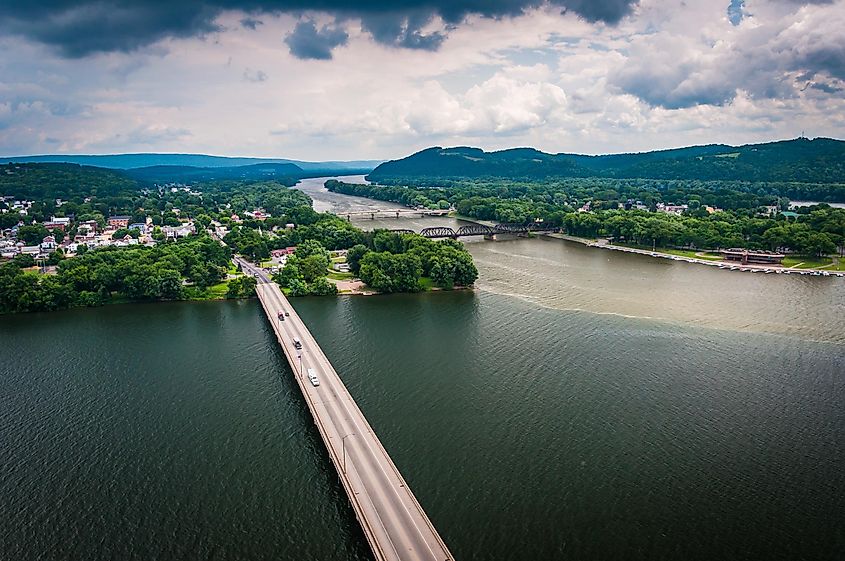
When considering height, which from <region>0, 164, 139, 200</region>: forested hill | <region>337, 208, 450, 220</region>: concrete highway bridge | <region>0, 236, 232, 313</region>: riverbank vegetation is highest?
<region>0, 164, 139, 200</region>: forested hill

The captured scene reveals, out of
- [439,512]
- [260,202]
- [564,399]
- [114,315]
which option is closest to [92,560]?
[439,512]

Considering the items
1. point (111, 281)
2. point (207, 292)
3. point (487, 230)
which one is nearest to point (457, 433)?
point (207, 292)

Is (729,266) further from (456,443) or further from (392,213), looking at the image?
(392,213)

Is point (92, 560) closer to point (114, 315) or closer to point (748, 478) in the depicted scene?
point (748, 478)

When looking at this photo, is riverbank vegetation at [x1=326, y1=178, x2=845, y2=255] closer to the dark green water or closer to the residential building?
the dark green water

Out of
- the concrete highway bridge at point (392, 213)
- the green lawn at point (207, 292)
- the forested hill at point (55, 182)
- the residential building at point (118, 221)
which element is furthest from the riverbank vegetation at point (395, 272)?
the forested hill at point (55, 182)

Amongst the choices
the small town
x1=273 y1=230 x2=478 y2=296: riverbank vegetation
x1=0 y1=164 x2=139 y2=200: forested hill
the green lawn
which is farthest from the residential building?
x1=273 y1=230 x2=478 y2=296: riverbank vegetation

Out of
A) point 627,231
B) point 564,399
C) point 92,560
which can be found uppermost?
point 627,231
